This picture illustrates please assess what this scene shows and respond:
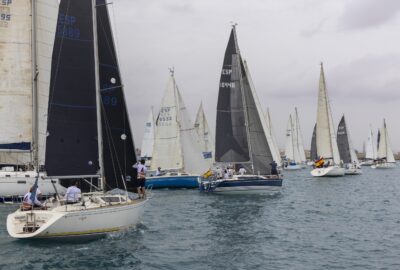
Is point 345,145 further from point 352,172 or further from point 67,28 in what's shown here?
point 67,28

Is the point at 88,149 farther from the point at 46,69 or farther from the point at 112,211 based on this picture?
the point at 46,69

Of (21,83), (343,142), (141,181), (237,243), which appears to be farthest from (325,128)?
(237,243)

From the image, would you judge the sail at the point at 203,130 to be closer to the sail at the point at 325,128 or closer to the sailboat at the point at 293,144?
the sail at the point at 325,128

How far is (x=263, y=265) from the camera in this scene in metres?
14.7

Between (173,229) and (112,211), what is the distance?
435 centimetres

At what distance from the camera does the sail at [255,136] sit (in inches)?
1469

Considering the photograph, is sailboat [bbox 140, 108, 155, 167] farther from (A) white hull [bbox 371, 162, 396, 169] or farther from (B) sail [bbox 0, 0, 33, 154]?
(A) white hull [bbox 371, 162, 396, 169]

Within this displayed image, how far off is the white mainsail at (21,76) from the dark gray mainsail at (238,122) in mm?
13634

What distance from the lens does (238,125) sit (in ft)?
125

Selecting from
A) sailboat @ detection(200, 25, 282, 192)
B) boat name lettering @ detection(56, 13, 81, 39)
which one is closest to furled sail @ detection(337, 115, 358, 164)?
sailboat @ detection(200, 25, 282, 192)

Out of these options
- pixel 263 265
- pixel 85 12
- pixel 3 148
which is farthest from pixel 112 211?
pixel 3 148

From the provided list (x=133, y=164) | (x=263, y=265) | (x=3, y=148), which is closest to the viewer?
(x=263, y=265)

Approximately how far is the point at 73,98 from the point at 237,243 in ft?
27.4

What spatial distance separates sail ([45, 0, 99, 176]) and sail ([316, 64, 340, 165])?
4850 cm
